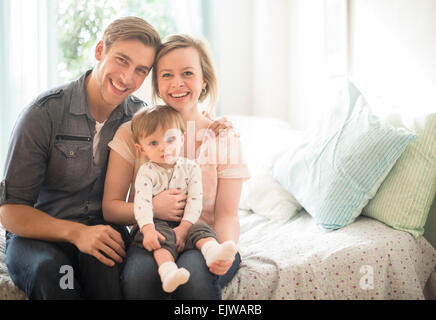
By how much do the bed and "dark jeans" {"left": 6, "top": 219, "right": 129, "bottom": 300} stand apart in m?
0.08

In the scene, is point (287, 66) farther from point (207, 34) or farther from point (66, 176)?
point (66, 176)

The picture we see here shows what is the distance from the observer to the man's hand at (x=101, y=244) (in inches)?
43.6

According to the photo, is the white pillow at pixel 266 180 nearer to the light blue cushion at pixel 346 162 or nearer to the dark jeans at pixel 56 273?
the light blue cushion at pixel 346 162

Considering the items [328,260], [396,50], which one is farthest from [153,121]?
[396,50]

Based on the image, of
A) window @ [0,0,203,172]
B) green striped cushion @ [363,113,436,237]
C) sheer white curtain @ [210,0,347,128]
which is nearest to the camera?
green striped cushion @ [363,113,436,237]

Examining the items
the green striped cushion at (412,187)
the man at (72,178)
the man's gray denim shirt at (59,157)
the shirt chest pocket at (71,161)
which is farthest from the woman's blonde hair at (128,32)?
the green striped cushion at (412,187)

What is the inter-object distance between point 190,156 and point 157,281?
46 centimetres

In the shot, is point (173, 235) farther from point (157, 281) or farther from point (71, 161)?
point (71, 161)

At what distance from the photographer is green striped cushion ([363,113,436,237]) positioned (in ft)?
4.70

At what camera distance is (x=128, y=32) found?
1.26m

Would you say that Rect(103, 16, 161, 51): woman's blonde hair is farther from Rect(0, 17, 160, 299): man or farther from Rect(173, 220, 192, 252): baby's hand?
Rect(173, 220, 192, 252): baby's hand

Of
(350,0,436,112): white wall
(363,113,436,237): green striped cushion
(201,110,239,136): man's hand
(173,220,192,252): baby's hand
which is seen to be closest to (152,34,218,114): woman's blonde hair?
(201,110,239,136): man's hand
